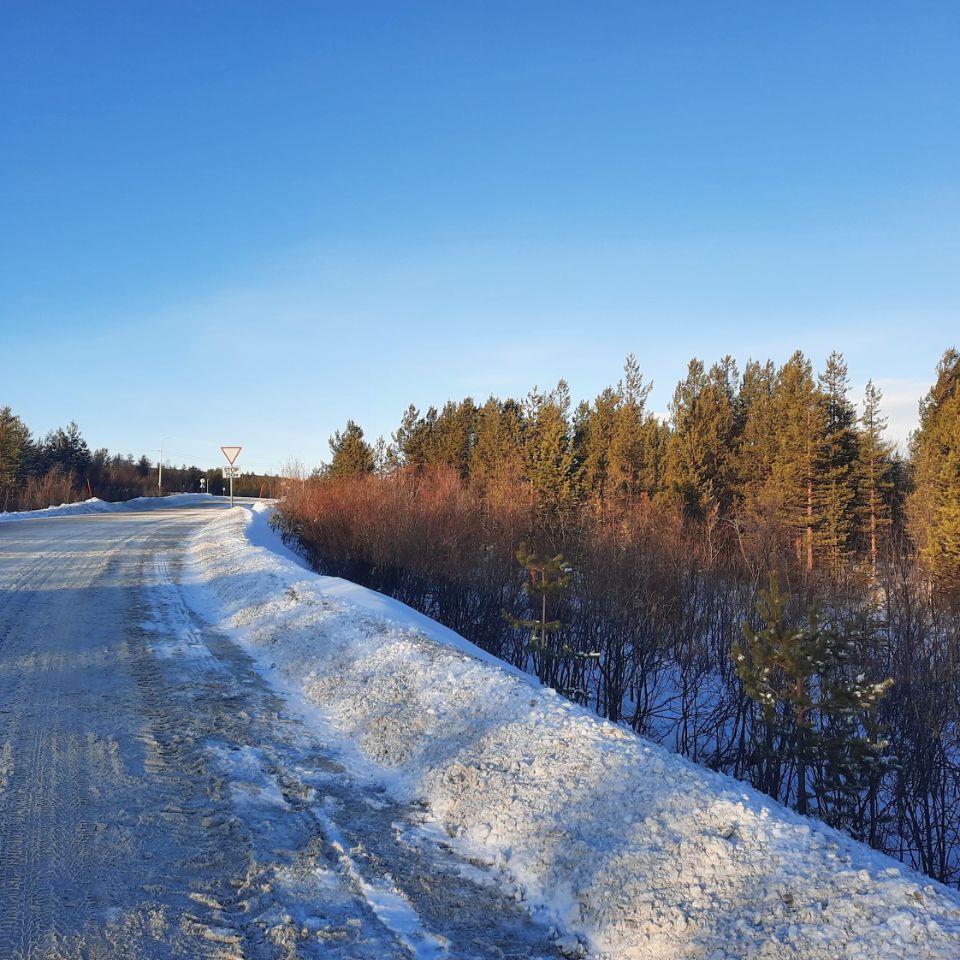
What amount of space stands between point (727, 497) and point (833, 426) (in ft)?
21.7

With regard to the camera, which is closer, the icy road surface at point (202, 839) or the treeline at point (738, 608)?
the icy road surface at point (202, 839)

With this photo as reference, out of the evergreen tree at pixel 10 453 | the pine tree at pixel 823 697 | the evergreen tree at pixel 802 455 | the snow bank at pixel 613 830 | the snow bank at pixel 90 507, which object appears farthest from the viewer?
the evergreen tree at pixel 10 453

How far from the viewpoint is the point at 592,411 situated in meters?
48.6

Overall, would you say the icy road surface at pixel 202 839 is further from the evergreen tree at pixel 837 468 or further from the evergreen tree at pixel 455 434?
the evergreen tree at pixel 455 434

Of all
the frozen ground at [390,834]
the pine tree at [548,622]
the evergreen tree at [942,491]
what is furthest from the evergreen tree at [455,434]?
the frozen ground at [390,834]

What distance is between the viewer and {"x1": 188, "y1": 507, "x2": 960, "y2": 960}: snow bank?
2992 millimetres

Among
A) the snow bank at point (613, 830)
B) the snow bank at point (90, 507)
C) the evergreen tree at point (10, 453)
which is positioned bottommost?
the snow bank at point (613, 830)

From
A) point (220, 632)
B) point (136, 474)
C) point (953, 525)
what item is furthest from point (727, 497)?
point (136, 474)

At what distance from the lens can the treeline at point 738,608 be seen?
19.2ft

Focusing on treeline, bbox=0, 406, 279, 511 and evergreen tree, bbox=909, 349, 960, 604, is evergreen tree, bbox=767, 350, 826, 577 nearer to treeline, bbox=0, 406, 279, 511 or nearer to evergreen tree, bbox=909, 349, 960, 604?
evergreen tree, bbox=909, 349, 960, 604

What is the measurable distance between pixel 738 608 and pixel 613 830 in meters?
8.05

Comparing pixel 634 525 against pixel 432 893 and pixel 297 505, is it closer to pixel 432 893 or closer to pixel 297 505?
pixel 432 893

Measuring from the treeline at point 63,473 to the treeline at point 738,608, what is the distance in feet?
49.0

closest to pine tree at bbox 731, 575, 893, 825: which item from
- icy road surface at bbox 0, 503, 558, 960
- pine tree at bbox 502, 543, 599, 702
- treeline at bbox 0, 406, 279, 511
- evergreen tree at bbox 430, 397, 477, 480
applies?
pine tree at bbox 502, 543, 599, 702
